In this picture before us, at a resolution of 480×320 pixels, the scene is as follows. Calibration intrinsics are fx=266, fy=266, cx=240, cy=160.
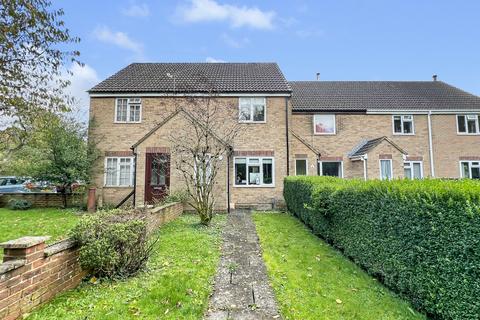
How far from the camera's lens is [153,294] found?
4.25 m

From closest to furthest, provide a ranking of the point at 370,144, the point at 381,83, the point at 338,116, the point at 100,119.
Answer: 1. the point at 100,119
2. the point at 370,144
3. the point at 338,116
4. the point at 381,83

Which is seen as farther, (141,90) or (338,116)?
(338,116)

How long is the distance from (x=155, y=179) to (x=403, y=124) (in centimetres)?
1712

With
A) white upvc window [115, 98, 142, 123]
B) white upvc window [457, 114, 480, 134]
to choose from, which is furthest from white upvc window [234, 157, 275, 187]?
white upvc window [457, 114, 480, 134]

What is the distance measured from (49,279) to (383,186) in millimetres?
5920

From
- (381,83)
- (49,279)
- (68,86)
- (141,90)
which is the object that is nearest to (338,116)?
(381,83)

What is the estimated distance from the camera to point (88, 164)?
14.4 meters

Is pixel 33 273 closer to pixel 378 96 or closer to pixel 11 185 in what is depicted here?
pixel 378 96

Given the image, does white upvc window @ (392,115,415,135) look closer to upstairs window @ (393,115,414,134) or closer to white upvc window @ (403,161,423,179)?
upstairs window @ (393,115,414,134)

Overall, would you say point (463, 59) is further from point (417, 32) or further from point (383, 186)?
point (383, 186)

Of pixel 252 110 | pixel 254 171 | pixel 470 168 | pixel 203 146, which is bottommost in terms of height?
pixel 254 171

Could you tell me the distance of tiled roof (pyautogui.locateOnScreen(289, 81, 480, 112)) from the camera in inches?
747

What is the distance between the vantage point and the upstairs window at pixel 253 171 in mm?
15398

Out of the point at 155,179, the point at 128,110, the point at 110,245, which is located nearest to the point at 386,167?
the point at 155,179
